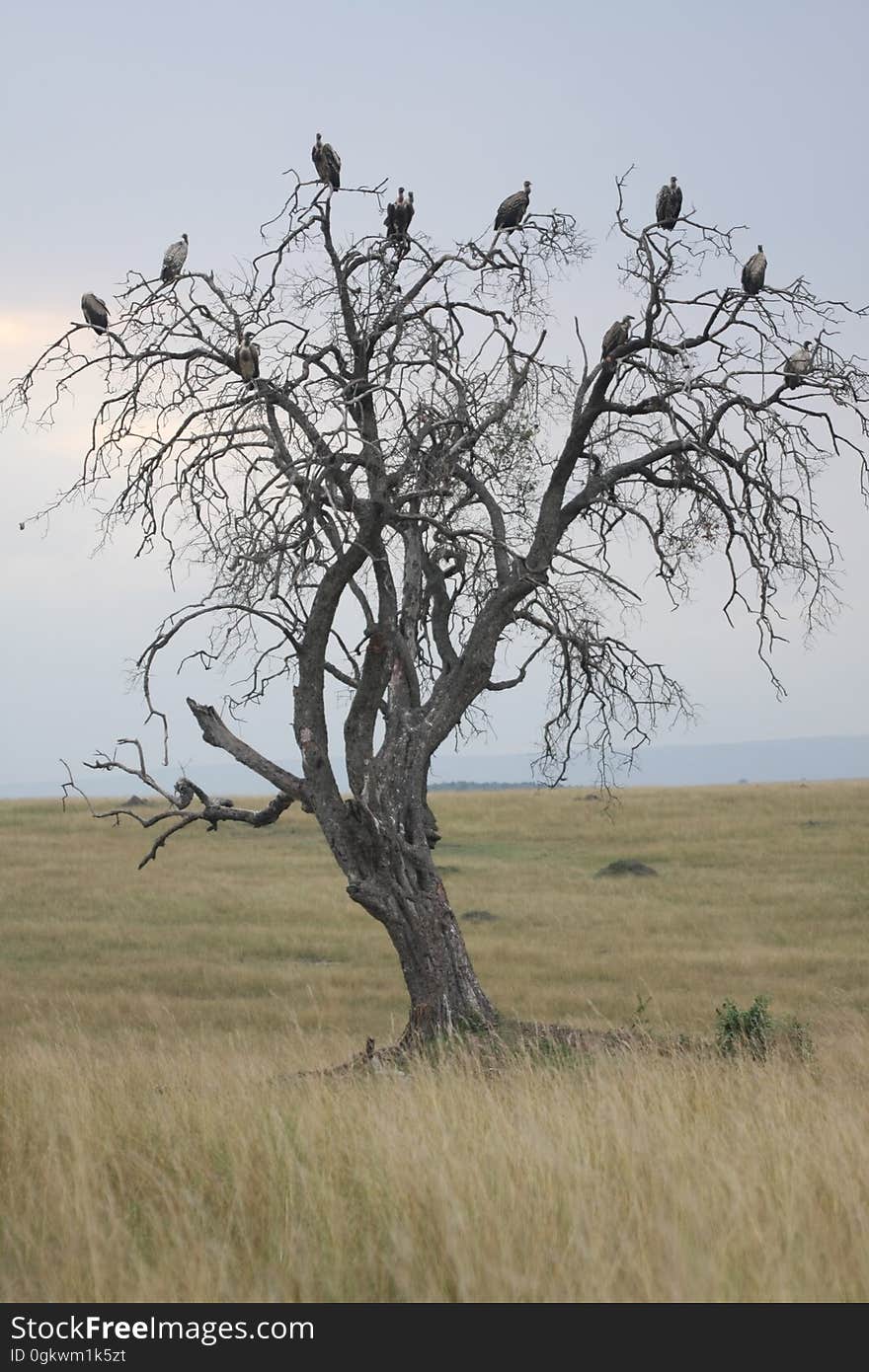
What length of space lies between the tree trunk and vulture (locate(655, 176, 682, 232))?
6.78 meters

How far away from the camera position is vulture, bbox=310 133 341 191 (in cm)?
1430

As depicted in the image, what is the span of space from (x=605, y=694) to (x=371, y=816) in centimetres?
356

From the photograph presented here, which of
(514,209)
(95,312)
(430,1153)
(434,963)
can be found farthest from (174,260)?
(430,1153)

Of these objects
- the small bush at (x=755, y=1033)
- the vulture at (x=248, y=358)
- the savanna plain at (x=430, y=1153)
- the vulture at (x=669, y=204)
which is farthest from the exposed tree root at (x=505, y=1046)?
the vulture at (x=669, y=204)

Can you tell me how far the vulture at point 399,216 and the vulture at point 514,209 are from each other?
2.95 ft

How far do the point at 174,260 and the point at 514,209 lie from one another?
3.44 meters

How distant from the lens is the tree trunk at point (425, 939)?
47.5 feet

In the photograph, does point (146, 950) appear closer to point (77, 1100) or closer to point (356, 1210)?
point (77, 1100)

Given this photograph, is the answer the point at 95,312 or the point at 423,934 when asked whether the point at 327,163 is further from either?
the point at 423,934

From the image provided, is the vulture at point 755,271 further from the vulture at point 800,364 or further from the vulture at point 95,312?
the vulture at point 95,312

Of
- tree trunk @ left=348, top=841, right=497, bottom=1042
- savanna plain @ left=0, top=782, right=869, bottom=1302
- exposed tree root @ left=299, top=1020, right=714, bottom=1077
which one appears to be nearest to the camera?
savanna plain @ left=0, top=782, right=869, bottom=1302

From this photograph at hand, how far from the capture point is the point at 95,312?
46.8 ft

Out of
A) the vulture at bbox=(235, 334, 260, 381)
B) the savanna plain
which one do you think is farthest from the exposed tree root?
the vulture at bbox=(235, 334, 260, 381)

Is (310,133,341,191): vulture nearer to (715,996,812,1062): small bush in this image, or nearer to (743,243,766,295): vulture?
(743,243,766,295): vulture
